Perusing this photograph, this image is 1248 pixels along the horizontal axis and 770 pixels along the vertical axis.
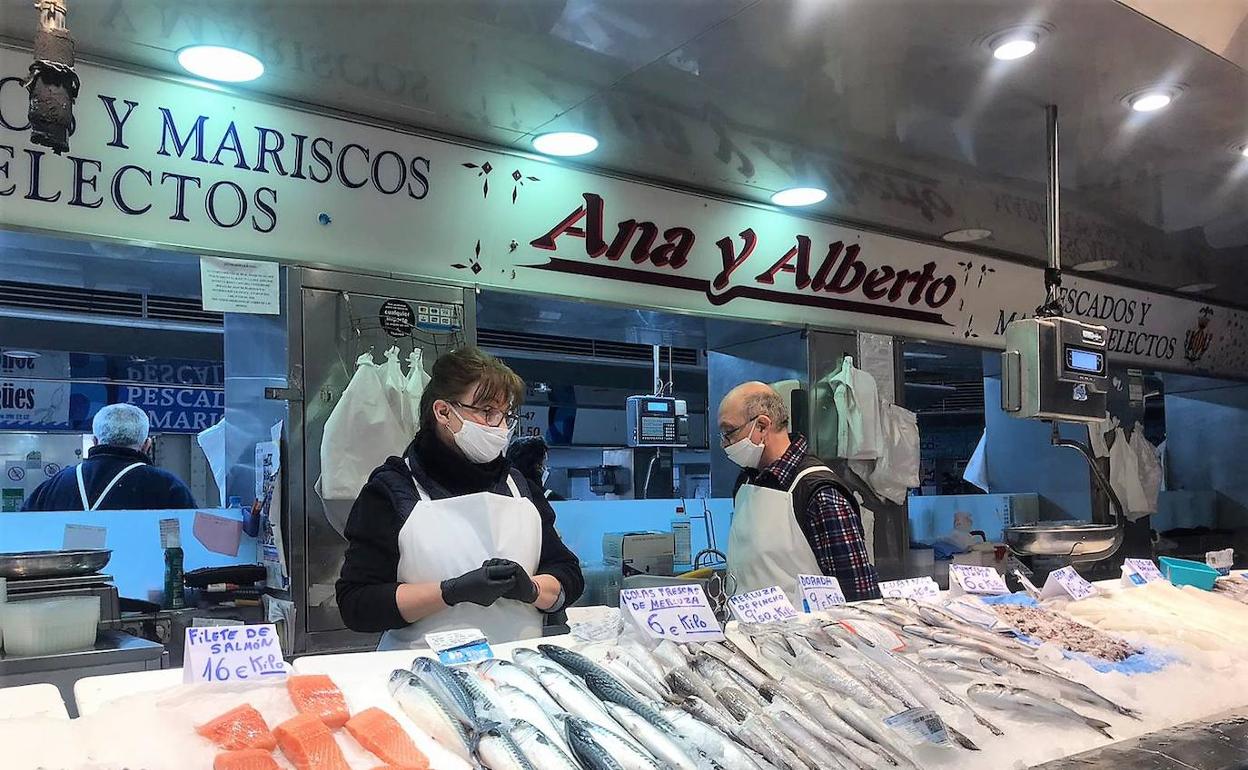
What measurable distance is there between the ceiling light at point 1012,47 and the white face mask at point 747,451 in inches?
66.9

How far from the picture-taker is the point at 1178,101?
4.10 meters

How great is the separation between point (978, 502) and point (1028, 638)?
550 centimetres

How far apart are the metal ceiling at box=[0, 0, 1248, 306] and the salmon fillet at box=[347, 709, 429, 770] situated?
7.88 feet

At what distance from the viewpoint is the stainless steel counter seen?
10.6ft

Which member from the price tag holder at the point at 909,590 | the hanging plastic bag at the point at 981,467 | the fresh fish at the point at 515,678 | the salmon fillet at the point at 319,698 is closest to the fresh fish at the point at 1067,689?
the price tag holder at the point at 909,590

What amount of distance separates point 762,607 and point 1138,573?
5.78 feet

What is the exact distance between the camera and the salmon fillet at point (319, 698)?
5.33ft

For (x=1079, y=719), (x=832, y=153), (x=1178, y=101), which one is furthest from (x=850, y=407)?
(x=1079, y=719)

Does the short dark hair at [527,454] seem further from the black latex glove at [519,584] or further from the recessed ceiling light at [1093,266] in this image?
the recessed ceiling light at [1093,266]

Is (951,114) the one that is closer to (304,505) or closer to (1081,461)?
(304,505)

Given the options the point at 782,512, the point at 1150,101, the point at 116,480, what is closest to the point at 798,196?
Answer: the point at 1150,101

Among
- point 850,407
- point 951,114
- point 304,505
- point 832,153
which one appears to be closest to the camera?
point 304,505

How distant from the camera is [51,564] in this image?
346 centimetres

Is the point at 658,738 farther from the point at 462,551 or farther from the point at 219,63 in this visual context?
the point at 219,63
